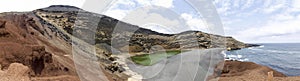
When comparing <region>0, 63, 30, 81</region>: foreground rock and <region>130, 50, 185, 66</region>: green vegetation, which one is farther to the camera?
<region>130, 50, 185, 66</region>: green vegetation

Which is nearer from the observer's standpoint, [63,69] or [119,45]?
[63,69]

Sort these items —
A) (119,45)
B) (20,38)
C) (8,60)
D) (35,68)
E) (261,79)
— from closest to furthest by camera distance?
(8,60), (35,68), (261,79), (20,38), (119,45)

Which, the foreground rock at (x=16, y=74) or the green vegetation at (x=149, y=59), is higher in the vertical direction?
the foreground rock at (x=16, y=74)

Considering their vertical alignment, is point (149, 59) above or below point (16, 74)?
below

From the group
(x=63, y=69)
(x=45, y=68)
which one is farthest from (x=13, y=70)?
(x=63, y=69)

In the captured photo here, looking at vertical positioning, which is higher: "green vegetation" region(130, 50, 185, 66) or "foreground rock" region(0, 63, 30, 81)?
"foreground rock" region(0, 63, 30, 81)

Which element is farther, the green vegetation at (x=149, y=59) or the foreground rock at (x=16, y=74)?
the green vegetation at (x=149, y=59)

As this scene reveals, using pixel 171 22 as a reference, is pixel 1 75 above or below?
below

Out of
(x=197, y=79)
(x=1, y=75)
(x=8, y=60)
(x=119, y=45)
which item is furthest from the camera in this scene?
(x=119, y=45)

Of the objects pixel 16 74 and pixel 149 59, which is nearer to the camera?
pixel 16 74

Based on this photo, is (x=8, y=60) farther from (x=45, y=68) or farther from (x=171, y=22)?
(x=171, y=22)

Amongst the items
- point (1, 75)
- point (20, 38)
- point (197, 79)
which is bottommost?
point (197, 79)
